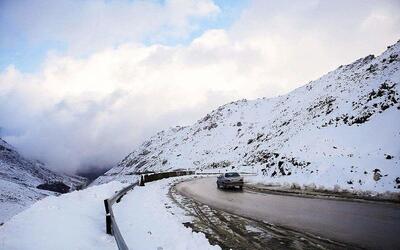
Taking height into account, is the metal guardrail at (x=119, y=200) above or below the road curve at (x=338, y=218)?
above

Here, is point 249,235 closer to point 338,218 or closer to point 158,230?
point 158,230

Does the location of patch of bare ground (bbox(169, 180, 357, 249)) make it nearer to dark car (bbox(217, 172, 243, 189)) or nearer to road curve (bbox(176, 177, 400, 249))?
road curve (bbox(176, 177, 400, 249))

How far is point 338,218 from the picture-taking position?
1131 cm

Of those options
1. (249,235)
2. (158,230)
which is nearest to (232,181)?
(158,230)

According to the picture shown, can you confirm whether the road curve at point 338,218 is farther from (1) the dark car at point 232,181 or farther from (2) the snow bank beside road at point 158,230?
(1) the dark car at point 232,181

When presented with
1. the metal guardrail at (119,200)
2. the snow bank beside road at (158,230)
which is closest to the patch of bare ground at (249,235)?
the snow bank beside road at (158,230)

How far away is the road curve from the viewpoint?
8445 mm

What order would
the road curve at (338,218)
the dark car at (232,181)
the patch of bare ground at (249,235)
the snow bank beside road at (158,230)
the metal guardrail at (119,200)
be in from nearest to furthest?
the metal guardrail at (119,200), the patch of bare ground at (249,235), the road curve at (338,218), the snow bank beside road at (158,230), the dark car at (232,181)

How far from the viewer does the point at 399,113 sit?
29484mm

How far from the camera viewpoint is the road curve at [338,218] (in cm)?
845

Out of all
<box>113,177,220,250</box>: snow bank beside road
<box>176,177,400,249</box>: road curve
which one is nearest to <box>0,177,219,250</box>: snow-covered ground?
<box>113,177,220,250</box>: snow bank beside road

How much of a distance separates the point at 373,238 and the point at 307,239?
1449 mm

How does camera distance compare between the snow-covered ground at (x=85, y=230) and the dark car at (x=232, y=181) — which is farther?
the dark car at (x=232, y=181)

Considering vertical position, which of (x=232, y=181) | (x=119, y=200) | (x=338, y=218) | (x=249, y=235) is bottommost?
(x=249, y=235)
